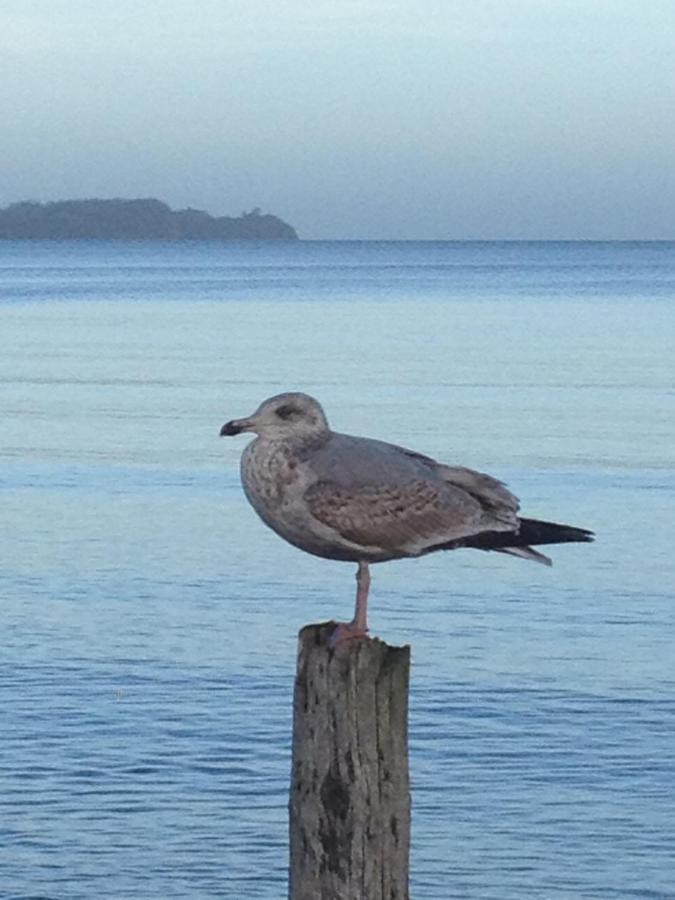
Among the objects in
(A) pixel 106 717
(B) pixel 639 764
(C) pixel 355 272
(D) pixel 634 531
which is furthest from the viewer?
(C) pixel 355 272

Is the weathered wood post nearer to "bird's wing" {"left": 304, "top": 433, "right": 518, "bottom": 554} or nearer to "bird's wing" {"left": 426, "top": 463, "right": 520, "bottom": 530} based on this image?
"bird's wing" {"left": 304, "top": 433, "right": 518, "bottom": 554}

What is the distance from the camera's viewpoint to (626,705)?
1630 centimetres

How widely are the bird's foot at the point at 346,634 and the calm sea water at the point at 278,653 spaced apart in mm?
5439

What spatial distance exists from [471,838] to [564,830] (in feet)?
1.90

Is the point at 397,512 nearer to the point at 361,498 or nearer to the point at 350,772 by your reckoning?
the point at 361,498

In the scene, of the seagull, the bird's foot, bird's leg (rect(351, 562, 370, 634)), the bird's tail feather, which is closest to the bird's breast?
the seagull

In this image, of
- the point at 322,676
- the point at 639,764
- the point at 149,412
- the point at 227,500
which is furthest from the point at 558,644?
the point at 149,412

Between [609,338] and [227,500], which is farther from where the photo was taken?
[609,338]

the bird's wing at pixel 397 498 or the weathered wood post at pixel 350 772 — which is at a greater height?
the bird's wing at pixel 397 498

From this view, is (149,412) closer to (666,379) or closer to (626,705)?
(666,379)

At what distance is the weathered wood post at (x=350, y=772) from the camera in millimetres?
7207

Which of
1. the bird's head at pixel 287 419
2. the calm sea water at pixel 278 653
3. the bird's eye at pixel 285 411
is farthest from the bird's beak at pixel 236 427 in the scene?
the calm sea water at pixel 278 653

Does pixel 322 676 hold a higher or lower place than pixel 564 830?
higher

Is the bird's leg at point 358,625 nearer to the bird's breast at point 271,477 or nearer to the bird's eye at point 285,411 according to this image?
the bird's breast at point 271,477
